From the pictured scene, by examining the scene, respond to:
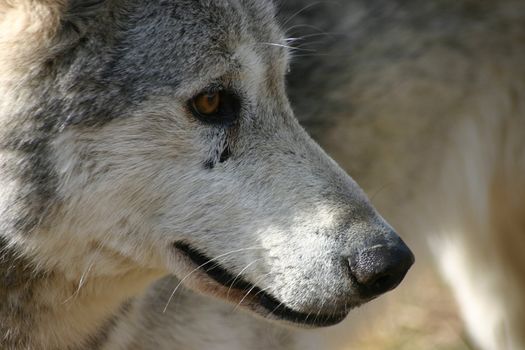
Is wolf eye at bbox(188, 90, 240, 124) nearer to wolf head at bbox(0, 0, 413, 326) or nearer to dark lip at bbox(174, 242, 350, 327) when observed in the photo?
wolf head at bbox(0, 0, 413, 326)

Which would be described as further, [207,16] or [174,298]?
[174,298]

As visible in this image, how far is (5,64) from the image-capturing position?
2.63 m

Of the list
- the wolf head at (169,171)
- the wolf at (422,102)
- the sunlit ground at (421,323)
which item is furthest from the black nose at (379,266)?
the sunlit ground at (421,323)

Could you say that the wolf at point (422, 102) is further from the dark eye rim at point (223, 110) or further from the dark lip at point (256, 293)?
the dark lip at point (256, 293)

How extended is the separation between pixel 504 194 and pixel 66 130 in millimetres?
2390

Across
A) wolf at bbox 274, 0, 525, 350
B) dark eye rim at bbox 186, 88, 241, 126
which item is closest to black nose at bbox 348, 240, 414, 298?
dark eye rim at bbox 186, 88, 241, 126

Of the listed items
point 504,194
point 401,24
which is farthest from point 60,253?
point 504,194

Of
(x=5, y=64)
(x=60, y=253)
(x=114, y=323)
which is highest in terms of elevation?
(x=5, y=64)

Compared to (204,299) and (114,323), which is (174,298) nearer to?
(204,299)

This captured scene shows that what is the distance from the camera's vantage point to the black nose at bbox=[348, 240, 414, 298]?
2539 mm

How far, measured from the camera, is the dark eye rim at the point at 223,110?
267 centimetres

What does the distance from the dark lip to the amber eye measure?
377 millimetres

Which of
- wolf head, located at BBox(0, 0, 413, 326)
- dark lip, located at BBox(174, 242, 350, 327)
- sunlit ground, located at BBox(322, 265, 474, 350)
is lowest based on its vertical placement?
sunlit ground, located at BBox(322, 265, 474, 350)

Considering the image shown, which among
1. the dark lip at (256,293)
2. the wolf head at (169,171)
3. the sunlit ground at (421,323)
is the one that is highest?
the wolf head at (169,171)
